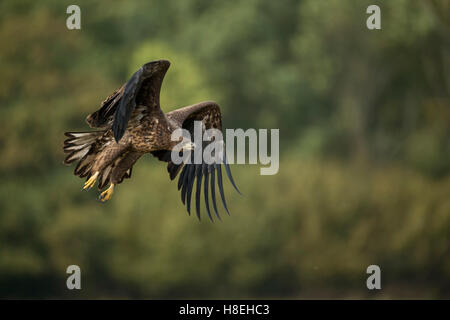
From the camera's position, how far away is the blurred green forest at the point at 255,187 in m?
25.8

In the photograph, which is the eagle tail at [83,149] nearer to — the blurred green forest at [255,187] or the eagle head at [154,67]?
the eagle head at [154,67]

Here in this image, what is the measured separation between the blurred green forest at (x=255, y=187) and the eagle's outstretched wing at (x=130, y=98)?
49.5 ft

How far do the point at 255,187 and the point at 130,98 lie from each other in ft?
58.5

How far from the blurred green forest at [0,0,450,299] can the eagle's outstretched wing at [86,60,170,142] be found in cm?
1508

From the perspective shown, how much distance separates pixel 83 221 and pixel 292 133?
959 centimetres

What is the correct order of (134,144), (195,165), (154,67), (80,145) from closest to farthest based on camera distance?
(154,67)
(134,144)
(80,145)
(195,165)

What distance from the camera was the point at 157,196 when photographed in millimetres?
26641

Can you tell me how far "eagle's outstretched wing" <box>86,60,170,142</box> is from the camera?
9727mm

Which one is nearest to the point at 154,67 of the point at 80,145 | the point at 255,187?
the point at 80,145

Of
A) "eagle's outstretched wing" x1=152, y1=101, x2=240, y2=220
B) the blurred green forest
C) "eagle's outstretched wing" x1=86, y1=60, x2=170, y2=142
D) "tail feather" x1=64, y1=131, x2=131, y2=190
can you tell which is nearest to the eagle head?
"eagle's outstretched wing" x1=86, y1=60, x2=170, y2=142

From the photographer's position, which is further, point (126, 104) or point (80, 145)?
point (80, 145)

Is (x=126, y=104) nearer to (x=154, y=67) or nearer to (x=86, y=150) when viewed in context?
(x=154, y=67)

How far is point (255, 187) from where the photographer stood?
2742cm
